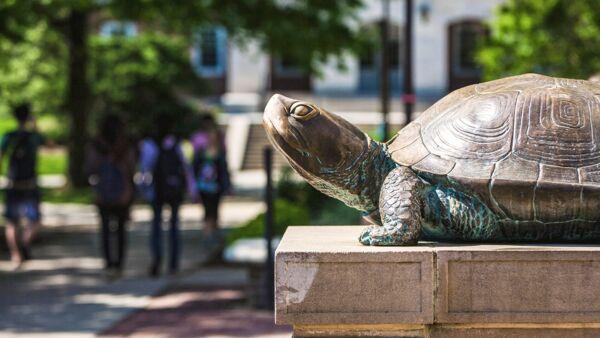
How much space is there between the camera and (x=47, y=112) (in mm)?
35844

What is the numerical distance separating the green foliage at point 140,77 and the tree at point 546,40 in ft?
44.7

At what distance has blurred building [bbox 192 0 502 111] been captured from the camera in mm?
40406

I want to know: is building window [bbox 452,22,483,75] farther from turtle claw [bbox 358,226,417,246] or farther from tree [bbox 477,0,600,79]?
turtle claw [bbox 358,226,417,246]

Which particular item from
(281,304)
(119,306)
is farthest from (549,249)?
(119,306)

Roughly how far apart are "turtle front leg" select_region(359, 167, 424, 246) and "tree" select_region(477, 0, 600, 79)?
11851mm

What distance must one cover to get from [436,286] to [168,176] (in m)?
7.72

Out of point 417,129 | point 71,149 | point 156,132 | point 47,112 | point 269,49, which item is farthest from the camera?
point 47,112

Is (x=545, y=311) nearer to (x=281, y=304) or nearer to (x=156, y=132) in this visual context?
(x=281, y=304)

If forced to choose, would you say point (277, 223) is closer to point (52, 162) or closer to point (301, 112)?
point (301, 112)

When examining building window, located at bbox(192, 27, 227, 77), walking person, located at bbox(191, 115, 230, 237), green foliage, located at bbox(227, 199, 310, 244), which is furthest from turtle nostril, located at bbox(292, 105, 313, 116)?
building window, located at bbox(192, 27, 227, 77)

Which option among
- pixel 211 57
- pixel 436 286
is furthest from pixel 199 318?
pixel 211 57

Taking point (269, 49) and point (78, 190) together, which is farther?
point (78, 190)

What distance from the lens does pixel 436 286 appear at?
5016 mm

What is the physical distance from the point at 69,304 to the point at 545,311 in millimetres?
6716
